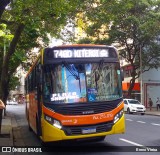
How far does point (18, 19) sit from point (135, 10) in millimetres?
27662

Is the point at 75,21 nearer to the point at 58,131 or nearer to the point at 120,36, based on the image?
the point at 58,131

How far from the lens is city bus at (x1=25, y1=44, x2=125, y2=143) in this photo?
1005cm

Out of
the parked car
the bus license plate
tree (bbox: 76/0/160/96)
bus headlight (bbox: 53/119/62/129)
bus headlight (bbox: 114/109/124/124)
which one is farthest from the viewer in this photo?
tree (bbox: 76/0/160/96)

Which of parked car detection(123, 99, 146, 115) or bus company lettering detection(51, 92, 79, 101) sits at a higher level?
bus company lettering detection(51, 92, 79, 101)

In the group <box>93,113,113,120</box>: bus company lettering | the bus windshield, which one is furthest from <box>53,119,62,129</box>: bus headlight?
→ <box>93,113,113,120</box>: bus company lettering

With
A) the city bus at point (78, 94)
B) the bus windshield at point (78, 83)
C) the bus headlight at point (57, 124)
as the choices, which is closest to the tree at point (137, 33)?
the city bus at point (78, 94)

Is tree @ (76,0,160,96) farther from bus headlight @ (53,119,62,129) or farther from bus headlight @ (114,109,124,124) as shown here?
bus headlight @ (53,119,62,129)

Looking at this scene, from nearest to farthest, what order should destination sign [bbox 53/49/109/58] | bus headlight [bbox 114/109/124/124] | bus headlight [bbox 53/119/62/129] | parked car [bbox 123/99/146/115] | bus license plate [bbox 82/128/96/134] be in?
bus headlight [bbox 53/119/62/129], bus license plate [bbox 82/128/96/134], bus headlight [bbox 114/109/124/124], destination sign [bbox 53/49/109/58], parked car [bbox 123/99/146/115]

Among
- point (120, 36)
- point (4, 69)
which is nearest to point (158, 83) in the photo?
point (120, 36)

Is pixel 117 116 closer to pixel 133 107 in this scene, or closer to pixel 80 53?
pixel 80 53

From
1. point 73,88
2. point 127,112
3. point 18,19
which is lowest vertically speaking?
point 127,112

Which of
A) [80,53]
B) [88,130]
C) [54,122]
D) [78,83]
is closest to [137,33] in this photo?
[80,53]

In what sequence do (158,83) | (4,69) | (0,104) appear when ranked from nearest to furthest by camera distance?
(0,104) → (4,69) → (158,83)

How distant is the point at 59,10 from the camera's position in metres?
13.0
